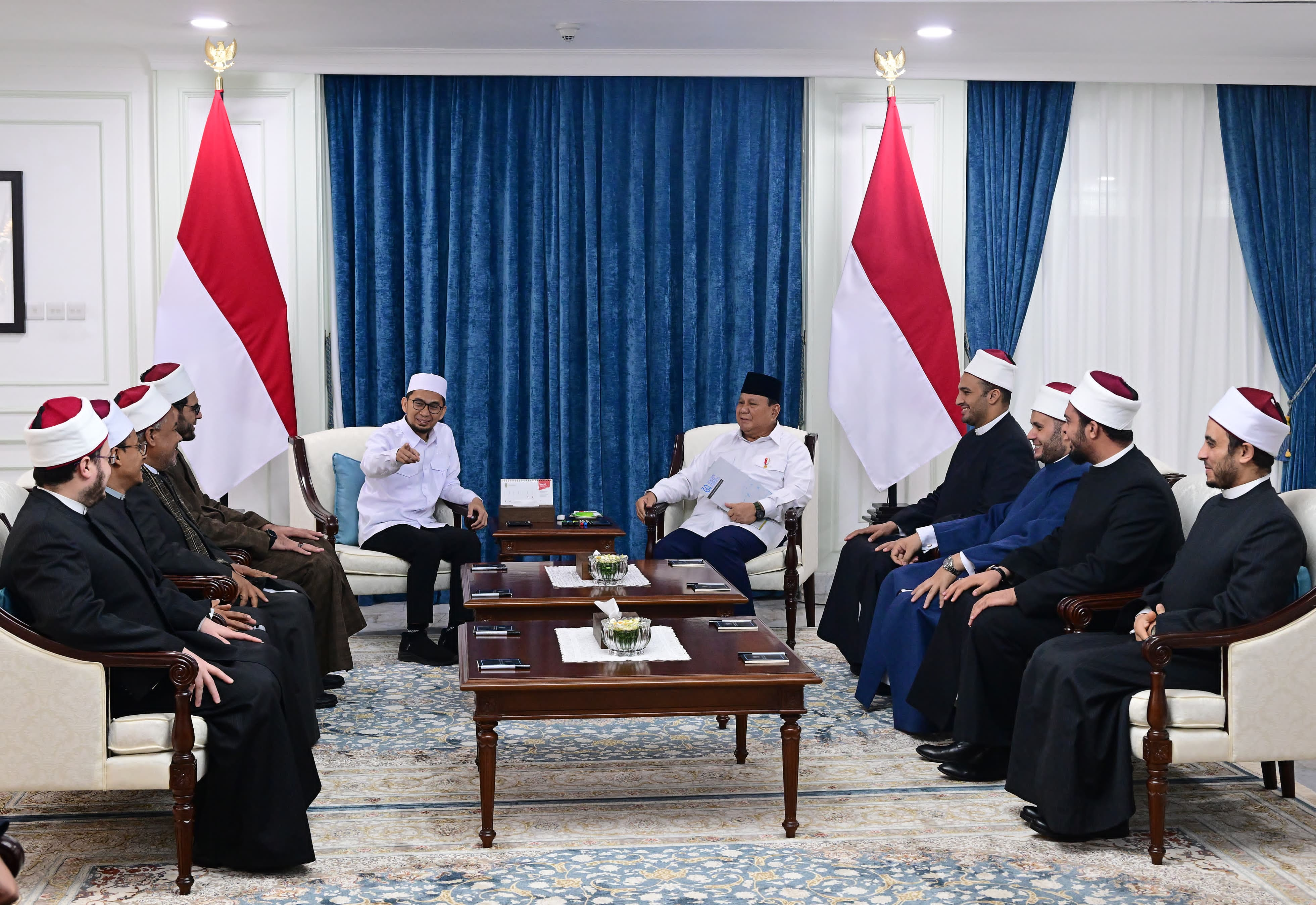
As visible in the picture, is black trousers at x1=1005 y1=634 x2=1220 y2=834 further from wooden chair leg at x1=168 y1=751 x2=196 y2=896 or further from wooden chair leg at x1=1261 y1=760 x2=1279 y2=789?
wooden chair leg at x1=168 y1=751 x2=196 y2=896

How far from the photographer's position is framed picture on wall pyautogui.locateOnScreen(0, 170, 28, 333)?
631 cm

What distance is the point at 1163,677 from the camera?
3.26 metres

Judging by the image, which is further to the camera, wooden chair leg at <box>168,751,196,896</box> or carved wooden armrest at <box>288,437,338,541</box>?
carved wooden armrest at <box>288,437,338,541</box>

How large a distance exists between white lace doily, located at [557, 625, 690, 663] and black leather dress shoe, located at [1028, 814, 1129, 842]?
1.07m

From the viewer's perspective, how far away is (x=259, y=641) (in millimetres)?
3705

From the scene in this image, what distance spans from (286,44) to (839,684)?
13.1 feet

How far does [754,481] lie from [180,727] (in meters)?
3.42

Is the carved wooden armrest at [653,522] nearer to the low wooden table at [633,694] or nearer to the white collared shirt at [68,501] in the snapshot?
the low wooden table at [633,694]

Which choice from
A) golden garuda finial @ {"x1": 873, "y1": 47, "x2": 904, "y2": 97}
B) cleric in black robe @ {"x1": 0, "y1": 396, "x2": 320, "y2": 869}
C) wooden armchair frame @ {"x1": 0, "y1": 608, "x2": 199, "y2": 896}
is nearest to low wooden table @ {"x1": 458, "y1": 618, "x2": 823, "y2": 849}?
cleric in black robe @ {"x1": 0, "y1": 396, "x2": 320, "y2": 869}

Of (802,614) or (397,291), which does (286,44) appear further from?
(802,614)

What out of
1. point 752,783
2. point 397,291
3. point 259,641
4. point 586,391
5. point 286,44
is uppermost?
point 286,44

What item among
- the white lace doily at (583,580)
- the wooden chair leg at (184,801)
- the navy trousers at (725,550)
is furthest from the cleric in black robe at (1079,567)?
the wooden chair leg at (184,801)

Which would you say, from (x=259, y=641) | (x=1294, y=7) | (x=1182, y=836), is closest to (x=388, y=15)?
(x=259, y=641)

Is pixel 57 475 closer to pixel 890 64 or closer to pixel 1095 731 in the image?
pixel 1095 731
